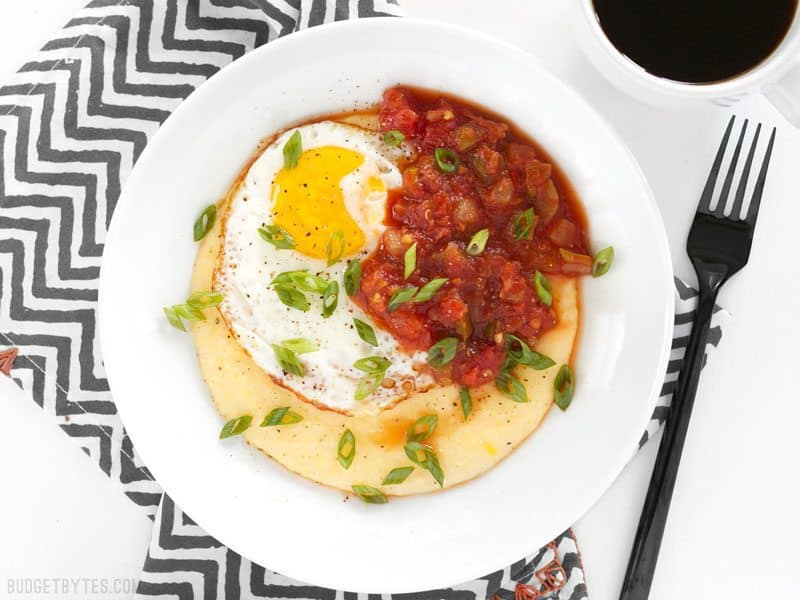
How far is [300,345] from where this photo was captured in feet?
10.6

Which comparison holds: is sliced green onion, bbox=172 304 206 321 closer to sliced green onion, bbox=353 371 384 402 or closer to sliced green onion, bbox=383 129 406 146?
sliced green onion, bbox=353 371 384 402

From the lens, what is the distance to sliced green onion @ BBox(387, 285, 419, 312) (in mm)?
→ 3090

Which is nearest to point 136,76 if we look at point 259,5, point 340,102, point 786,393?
point 259,5

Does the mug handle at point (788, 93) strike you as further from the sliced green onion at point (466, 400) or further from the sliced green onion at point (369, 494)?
the sliced green onion at point (369, 494)

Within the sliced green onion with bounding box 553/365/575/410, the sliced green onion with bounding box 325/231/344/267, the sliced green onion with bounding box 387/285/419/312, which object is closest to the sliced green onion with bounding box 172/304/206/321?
the sliced green onion with bounding box 325/231/344/267

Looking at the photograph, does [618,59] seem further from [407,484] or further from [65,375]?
[65,375]

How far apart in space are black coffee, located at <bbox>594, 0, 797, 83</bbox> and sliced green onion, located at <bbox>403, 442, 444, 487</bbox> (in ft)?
6.00

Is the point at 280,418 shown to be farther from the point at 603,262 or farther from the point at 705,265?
the point at 705,265

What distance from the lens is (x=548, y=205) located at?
10.8ft

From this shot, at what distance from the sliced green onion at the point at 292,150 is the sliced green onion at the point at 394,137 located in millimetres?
369

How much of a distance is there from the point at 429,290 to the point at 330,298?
0.45 meters

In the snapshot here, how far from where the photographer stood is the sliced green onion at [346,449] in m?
3.35

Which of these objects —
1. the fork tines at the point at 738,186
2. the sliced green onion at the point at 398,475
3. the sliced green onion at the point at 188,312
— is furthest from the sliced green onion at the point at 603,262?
the sliced green onion at the point at 188,312

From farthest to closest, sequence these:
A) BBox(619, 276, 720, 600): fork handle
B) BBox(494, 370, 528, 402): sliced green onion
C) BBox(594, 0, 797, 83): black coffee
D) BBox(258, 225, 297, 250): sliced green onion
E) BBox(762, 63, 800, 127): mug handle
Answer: BBox(619, 276, 720, 600): fork handle
BBox(494, 370, 528, 402): sliced green onion
BBox(258, 225, 297, 250): sliced green onion
BBox(594, 0, 797, 83): black coffee
BBox(762, 63, 800, 127): mug handle
